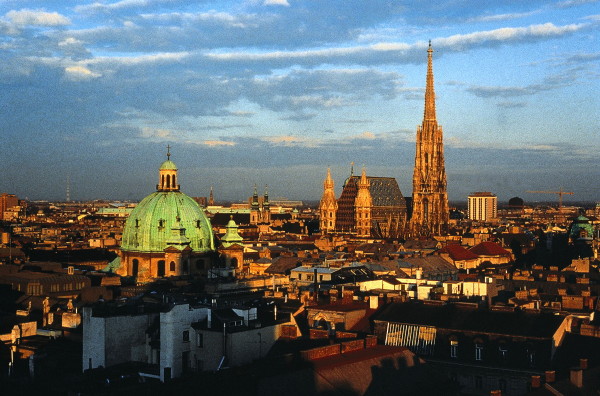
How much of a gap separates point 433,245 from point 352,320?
363 feet

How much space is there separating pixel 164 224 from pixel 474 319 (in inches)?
1971

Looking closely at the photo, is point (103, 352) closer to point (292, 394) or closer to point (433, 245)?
point (292, 394)

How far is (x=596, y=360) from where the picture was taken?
46.9 metres

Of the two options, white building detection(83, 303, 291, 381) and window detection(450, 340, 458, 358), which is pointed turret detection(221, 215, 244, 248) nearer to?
white building detection(83, 303, 291, 381)

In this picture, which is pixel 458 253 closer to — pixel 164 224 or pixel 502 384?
pixel 164 224

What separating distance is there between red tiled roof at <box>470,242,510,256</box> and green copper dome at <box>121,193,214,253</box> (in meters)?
64.8

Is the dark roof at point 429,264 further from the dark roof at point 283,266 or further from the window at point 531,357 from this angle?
the window at point 531,357

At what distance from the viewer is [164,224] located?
9562 centimetres

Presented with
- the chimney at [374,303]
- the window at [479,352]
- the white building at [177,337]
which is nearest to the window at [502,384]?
the window at [479,352]

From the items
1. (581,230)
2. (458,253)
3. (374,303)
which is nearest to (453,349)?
(374,303)

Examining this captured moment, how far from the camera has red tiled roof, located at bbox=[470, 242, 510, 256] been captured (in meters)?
150

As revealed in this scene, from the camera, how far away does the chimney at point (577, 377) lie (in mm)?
37500

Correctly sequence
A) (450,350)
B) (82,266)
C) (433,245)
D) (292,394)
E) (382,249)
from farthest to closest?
(433,245) → (382,249) → (82,266) → (450,350) → (292,394)

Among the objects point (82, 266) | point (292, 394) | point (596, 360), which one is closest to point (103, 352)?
point (292, 394)
